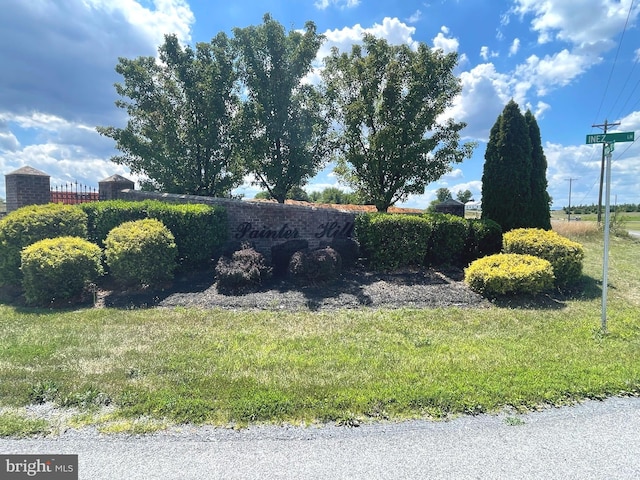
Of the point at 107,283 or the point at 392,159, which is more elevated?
the point at 392,159

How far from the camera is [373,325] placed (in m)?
5.55

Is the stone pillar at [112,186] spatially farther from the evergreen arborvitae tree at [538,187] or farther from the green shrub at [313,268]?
the evergreen arborvitae tree at [538,187]

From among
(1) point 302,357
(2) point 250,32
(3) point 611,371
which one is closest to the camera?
(3) point 611,371

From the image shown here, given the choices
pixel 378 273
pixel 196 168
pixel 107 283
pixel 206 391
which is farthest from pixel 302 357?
pixel 196 168

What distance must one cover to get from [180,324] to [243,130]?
735 cm

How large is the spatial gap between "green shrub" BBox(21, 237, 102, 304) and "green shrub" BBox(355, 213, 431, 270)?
5.86 m

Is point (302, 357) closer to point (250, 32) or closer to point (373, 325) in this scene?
point (373, 325)

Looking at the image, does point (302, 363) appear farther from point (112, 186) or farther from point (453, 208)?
point (453, 208)

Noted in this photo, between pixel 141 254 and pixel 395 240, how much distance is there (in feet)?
17.9

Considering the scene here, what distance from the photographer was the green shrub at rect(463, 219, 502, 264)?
31.5 feet

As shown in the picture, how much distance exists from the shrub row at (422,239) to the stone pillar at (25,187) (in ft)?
28.8

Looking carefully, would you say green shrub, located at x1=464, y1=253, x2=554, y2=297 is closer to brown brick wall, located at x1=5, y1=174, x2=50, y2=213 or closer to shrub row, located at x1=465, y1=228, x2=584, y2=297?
shrub row, located at x1=465, y1=228, x2=584, y2=297

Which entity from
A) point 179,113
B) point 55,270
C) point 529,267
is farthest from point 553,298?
point 179,113

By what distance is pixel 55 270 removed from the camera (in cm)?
659
